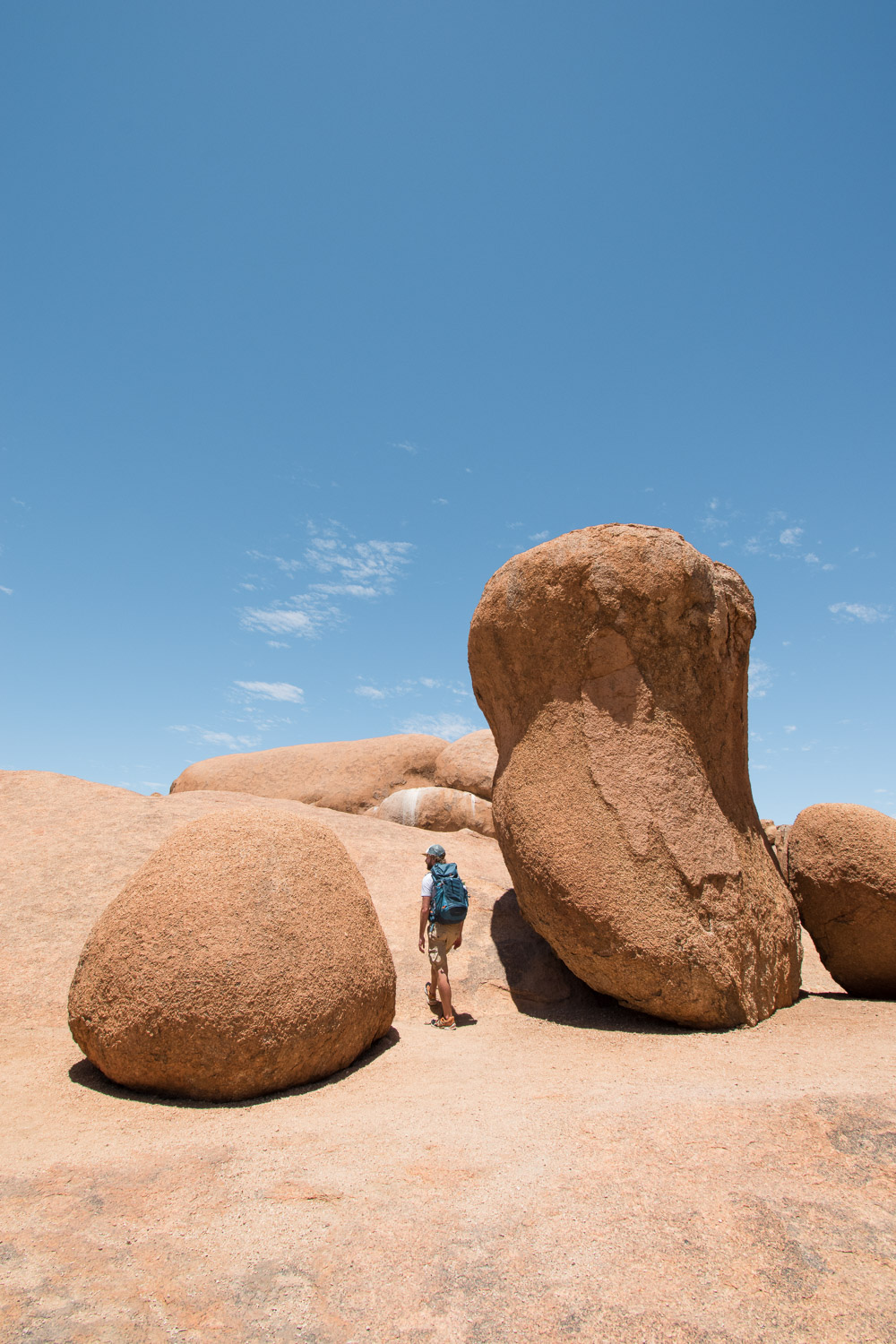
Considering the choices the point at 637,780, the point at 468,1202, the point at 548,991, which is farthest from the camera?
the point at 548,991

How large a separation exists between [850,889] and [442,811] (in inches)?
249

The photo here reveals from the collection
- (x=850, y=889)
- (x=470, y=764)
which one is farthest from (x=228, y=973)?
(x=470, y=764)

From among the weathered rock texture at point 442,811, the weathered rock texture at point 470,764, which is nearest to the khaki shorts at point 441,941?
the weathered rock texture at point 442,811

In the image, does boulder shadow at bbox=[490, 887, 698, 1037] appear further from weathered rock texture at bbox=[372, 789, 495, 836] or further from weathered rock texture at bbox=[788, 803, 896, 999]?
weathered rock texture at bbox=[372, 789, 495, 836]

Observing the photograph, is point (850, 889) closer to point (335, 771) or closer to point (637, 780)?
point (637, 780)

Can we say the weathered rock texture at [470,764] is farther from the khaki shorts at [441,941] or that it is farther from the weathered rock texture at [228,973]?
the weathered rock texture at [228,973]

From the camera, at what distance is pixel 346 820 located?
32.0 ft

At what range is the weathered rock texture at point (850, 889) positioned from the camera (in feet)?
21.3

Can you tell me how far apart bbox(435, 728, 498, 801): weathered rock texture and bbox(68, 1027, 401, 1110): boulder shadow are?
7611 mm

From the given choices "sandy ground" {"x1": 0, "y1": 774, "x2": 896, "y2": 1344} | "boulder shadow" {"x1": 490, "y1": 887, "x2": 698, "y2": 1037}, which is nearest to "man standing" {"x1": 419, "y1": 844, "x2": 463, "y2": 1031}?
"boulder shadow" {"x1": 490, "y1": 887, "x2": 698, "y2": 1037}

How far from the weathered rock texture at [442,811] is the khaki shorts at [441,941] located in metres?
5.41

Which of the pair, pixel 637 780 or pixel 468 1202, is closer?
pixel 468 1202

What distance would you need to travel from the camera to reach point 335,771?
14523 mm

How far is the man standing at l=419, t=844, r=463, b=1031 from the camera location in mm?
5820
